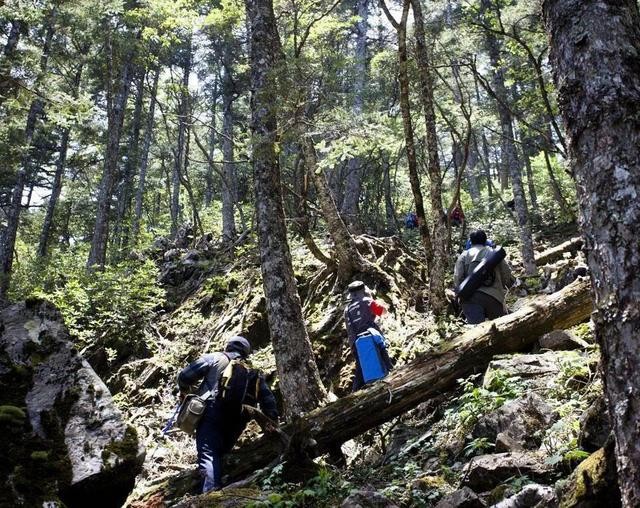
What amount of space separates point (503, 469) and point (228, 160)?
19099 millimetres

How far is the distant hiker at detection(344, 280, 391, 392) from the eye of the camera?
757 centimetres

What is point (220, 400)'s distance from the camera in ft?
19.6

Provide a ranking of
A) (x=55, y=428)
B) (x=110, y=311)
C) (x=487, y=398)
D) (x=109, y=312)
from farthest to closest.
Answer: (x=110, y=311) → (x=109, y=312) → (x=487, y=398) → (x=55, y=428)

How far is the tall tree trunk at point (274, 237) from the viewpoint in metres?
7.16

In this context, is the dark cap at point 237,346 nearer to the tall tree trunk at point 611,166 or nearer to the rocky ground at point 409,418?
the rocky ground at point 409,418

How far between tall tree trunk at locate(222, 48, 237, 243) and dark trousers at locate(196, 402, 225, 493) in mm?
11846

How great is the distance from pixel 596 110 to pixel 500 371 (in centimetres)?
366

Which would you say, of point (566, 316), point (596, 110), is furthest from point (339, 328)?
point (596, 110)

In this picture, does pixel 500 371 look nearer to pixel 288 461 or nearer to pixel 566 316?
pixel 566 316

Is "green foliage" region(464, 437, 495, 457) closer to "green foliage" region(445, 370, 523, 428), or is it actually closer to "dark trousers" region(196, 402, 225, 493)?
"green foliage" region(445, 370, 523, 428)

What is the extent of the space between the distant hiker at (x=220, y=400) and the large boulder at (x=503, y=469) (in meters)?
2.72

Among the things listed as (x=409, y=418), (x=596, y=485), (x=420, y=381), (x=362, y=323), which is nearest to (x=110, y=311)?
(x=362, y=323)

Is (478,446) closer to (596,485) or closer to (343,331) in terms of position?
(596,485)

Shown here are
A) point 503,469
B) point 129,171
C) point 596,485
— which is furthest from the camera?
point 129,171
